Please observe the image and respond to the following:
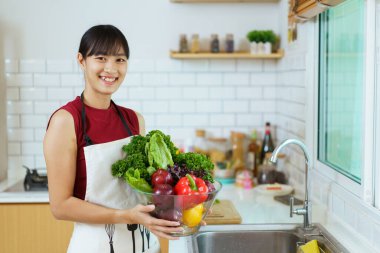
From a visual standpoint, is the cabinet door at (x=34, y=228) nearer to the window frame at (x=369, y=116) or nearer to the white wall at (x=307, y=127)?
the white wall at (x=307, y=127)

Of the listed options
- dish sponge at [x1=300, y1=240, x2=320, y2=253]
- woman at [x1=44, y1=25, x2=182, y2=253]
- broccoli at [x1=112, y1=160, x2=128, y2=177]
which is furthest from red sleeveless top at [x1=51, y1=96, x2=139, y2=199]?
dish sponge at [x1=300, y1=240, x2=320, y2=253]

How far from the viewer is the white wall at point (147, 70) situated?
339 centimetres

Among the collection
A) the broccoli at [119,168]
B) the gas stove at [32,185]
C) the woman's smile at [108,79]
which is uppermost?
the woman's smile at [108,79]

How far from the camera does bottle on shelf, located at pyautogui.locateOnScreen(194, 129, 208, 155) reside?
3441 millimetres

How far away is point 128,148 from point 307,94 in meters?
1.32

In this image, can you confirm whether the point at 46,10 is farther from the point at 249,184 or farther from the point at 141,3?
the point at 249,184

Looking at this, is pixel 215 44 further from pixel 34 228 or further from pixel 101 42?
pixel 101 42

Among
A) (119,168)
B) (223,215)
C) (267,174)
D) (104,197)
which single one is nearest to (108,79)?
(119,168)

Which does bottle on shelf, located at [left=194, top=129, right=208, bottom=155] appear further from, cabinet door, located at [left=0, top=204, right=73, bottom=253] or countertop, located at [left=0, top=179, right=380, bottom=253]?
cabinet door, located at [left=0, top=204, right=73, bottom=253]

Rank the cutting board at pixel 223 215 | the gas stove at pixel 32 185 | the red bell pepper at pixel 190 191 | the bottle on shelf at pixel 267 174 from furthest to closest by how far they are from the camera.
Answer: the bottle on shelf at pixel 267 174, the gas stove at pixel 32 185, the cutting board at pixel 223 215, the red bell pepper at pixel 190 191

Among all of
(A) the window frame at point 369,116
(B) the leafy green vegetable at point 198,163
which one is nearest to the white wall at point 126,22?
(A) the window frame at point 369,116

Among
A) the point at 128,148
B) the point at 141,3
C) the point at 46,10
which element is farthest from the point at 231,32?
the point at 128,148

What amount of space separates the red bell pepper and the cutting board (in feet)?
2.63

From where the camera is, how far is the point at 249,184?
10.2 ft
